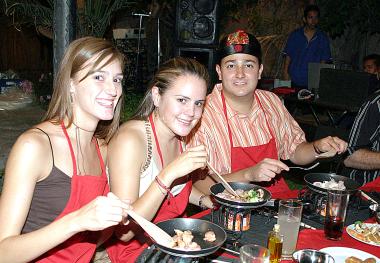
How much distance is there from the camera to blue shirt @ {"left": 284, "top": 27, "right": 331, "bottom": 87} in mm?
7301

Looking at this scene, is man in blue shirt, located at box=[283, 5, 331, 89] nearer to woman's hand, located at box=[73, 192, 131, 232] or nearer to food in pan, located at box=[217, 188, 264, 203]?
food in pan, located at box=[217, 188, 264, 203]

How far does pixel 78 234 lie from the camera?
1918mm

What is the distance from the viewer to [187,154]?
6.26 feet

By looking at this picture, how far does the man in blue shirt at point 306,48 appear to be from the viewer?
727 centimetres

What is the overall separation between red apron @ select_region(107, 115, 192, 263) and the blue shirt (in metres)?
5.53

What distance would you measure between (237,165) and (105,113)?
119 centimetres

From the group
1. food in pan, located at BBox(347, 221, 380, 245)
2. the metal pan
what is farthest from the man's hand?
food in pan, located at BBox(347, 221, 380, 245)

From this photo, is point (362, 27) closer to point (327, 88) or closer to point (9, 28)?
point (327, 88)

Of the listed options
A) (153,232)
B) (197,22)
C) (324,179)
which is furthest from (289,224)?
(197,22)

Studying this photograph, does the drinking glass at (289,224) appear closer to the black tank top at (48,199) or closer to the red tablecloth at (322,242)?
the red tablecloth at (322,242)

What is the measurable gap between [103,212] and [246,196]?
844 millimetres

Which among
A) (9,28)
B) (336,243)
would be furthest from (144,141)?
(9,28)

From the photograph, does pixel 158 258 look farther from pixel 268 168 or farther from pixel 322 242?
pixel 268 168

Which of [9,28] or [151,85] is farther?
[9,28]
